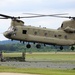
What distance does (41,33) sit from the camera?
61531 mm

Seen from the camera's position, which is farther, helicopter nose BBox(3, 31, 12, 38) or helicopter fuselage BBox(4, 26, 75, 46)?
helicopter fuselage BBox(4, 26, 75, 46)

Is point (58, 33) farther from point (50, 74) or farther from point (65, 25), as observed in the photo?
point (50, 74)

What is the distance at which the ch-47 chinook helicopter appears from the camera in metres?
58.8

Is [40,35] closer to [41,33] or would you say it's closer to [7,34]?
[41,33]

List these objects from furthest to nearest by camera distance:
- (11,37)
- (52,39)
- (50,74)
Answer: (52,39) < (11,37) < (50,74)

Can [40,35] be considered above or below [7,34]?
below

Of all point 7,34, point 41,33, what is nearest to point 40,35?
point 41,33

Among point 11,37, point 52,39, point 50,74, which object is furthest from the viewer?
point 52,39

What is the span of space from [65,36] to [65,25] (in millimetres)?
1653

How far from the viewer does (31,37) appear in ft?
199

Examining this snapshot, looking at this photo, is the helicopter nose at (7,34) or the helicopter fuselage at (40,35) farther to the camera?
the helicopter fuselage at (40,35)

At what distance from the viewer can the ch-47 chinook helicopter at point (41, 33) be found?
58750 mm

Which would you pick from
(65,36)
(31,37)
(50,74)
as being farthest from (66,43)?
(50,74)

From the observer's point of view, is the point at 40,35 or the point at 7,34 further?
the point at 40,35
